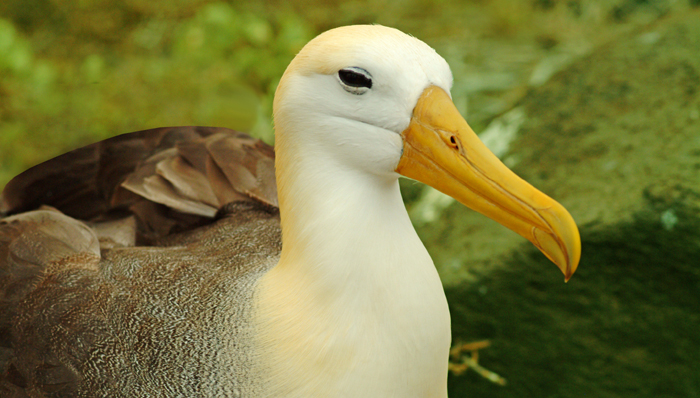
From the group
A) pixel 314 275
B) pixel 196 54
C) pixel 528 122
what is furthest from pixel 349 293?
pixel 196 54

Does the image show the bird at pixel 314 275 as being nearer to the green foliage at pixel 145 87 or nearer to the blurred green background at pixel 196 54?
the blurred green background at pixel 196 54

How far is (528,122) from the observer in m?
3.73

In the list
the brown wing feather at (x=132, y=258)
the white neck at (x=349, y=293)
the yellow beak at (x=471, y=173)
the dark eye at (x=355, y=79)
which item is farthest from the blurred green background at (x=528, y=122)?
the dark eye at (x=355, y=79)

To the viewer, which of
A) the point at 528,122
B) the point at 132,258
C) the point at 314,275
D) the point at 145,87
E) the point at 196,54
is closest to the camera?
the point at 314,275

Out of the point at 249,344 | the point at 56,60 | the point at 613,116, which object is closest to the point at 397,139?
the point at 249,344

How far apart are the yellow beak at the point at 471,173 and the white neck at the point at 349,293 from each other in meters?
0.15

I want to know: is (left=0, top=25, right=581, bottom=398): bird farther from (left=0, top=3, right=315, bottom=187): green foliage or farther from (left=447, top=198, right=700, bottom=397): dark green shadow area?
(left=0, top=3, right=315, bottom=187): green foliage

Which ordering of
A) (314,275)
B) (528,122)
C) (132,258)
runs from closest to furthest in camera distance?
(314,275)
(132,258)
(528,122)

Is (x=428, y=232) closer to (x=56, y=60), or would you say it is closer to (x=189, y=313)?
(x=189, y=313)

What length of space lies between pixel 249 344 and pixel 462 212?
6.10ft

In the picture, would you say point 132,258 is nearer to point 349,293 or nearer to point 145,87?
point 349,293

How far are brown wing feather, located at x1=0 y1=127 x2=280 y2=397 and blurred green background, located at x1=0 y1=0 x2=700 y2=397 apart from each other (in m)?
1.19

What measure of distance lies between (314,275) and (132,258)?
0.84 m

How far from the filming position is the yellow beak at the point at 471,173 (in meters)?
1.67
